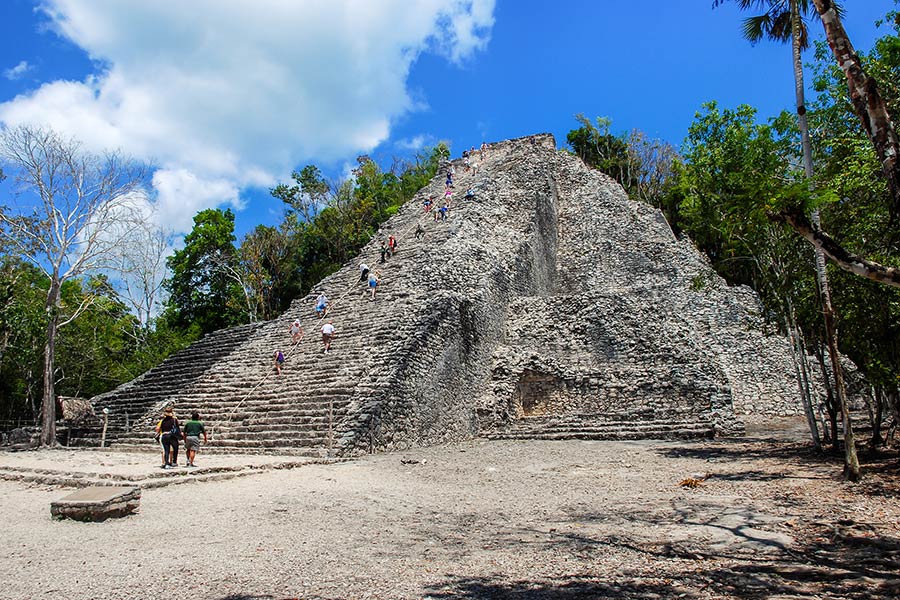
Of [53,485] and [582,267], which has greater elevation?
[582,267]

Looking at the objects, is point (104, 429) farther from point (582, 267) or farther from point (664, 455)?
point (582, 267)

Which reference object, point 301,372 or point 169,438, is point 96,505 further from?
point 301,372

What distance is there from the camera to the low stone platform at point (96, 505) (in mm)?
5891

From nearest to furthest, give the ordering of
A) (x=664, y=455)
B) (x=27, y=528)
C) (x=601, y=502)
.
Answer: (x=27, y=528)
(x=601, y=502)
(x=664, y=455)

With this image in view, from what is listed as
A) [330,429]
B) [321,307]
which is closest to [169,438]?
[330,429]

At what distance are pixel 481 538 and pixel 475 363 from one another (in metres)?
10.6

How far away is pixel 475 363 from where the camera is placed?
52.1 ft

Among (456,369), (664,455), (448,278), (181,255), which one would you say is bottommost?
(664,455)

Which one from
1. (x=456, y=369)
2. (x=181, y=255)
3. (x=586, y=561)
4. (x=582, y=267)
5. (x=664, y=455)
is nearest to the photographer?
(x=586, y=561)

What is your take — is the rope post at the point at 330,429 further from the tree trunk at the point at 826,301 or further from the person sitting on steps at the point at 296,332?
the tree trunk at the point at 826,301

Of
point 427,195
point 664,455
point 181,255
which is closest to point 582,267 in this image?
point 427,195

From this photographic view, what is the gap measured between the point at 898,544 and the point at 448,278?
42.1 feet

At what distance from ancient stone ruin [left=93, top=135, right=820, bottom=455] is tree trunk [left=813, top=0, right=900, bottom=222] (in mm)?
7695

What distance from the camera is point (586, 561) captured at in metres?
4.41
